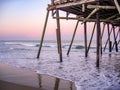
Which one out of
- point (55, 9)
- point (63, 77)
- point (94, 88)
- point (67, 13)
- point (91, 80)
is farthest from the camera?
point (67, 13)

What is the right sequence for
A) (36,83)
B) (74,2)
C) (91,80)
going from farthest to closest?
(74,2) < (91,80) < (36,83)

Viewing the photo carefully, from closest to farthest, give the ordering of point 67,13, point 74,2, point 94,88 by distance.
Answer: point 94,88, point 74,2, point 67,13

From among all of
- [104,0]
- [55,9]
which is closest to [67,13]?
[55,9]

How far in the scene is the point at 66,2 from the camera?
425 inches

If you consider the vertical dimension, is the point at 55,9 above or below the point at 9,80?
above

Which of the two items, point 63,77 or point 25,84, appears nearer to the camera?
point 25,84

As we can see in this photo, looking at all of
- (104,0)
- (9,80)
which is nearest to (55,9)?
(104,0)

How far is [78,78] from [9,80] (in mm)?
1931

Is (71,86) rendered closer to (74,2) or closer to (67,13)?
(74,2)

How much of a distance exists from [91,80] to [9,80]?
2175 millimetres

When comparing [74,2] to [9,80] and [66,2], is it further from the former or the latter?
[9,80]

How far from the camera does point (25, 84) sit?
600cm

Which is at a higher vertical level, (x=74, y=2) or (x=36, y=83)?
(x=74, y=2)

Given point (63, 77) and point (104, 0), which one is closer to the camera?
point (63, 77)
